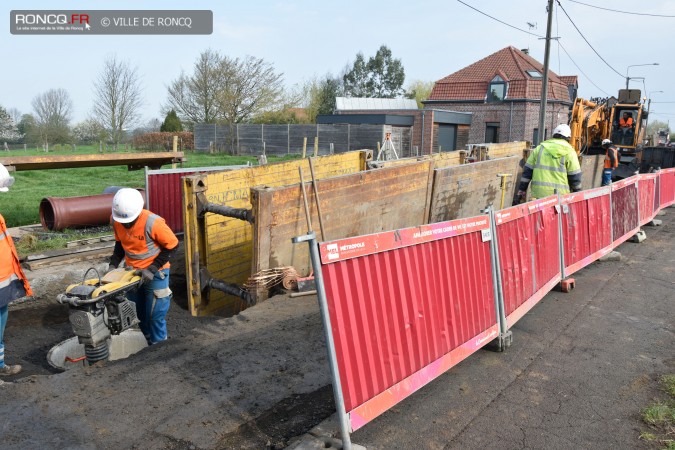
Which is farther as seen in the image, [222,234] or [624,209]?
[624,209]

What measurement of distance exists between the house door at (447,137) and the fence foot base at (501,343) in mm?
30538

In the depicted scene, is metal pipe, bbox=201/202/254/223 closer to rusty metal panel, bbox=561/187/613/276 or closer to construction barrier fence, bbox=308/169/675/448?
construction barrier fence, bbox=308/169/675/448

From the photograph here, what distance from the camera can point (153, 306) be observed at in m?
5.39

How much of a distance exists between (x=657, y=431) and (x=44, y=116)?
54.1 metres

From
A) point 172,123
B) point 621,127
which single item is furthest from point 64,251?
point 172,123

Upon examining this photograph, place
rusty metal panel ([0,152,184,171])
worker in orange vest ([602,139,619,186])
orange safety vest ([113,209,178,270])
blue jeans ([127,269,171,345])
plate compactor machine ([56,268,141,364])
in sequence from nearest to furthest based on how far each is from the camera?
plate compactor machine ([56,268,141,364])
orange safety vest ([113,209,178,270])
blue jeans ([127,269,171,345])
rusty metal panel ([0,152,184,171])
worker in orange vest ([602,139,619,186])

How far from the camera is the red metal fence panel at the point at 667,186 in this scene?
1314 cm

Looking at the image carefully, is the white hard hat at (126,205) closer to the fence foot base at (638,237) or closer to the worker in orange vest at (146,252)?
the worker in orange vest at (146,252)

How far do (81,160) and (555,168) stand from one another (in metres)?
8.42

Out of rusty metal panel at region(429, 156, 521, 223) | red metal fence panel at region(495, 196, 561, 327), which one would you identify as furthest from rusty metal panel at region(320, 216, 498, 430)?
rusty metal panel at region(429, 156, 521, 223)

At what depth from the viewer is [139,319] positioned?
18.1 feet

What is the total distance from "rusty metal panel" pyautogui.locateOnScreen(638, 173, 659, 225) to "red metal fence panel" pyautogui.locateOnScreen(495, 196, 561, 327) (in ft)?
18.0

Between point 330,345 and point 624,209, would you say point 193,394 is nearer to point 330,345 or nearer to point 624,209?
point 330,345

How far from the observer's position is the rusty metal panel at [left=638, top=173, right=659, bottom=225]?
1075 centimetres
